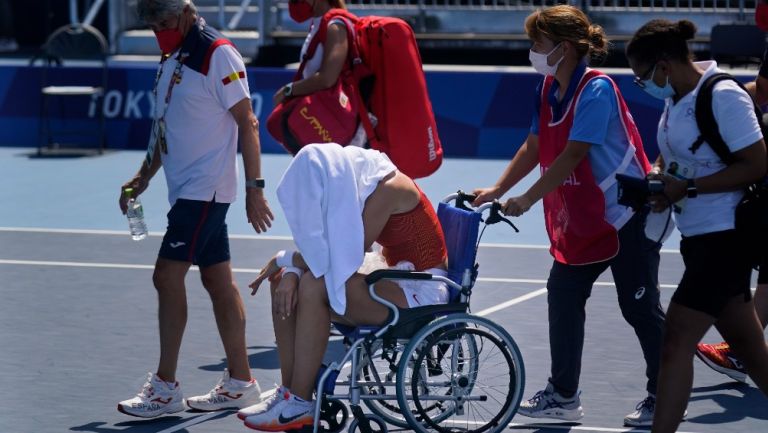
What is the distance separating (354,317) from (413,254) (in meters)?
0.38

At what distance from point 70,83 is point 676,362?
11.5 m

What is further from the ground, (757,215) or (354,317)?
(757,215)

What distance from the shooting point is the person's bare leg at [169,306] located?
6141 mm

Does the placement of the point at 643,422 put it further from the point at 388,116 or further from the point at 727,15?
the point at 727,15

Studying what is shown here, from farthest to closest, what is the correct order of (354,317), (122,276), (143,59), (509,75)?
(143,59) < (509,75) < (122,276) < (354,317)

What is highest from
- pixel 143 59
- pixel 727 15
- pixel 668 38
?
pixel 668 38

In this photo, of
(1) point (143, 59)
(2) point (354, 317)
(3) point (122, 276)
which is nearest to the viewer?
(2) point (354, 317)

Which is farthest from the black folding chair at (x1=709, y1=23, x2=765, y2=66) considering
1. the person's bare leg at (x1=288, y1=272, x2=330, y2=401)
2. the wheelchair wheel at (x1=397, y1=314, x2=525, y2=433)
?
the person's bare leg at (x1=288, y1=272, x2=330, y2=401)

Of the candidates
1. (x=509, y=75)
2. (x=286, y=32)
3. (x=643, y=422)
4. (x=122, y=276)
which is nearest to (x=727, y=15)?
(x=509, y=75)

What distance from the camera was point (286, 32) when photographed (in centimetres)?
1703

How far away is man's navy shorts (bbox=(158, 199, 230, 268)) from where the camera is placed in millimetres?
6129

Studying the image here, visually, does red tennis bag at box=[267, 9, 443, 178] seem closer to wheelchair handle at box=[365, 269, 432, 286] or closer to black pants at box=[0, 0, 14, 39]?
wheelchair handle at box=[365, 269, 432, 286]

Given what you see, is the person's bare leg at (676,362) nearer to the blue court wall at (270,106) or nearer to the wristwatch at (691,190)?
the wristwatch at (691,190)

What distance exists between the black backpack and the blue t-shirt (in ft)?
2.31
